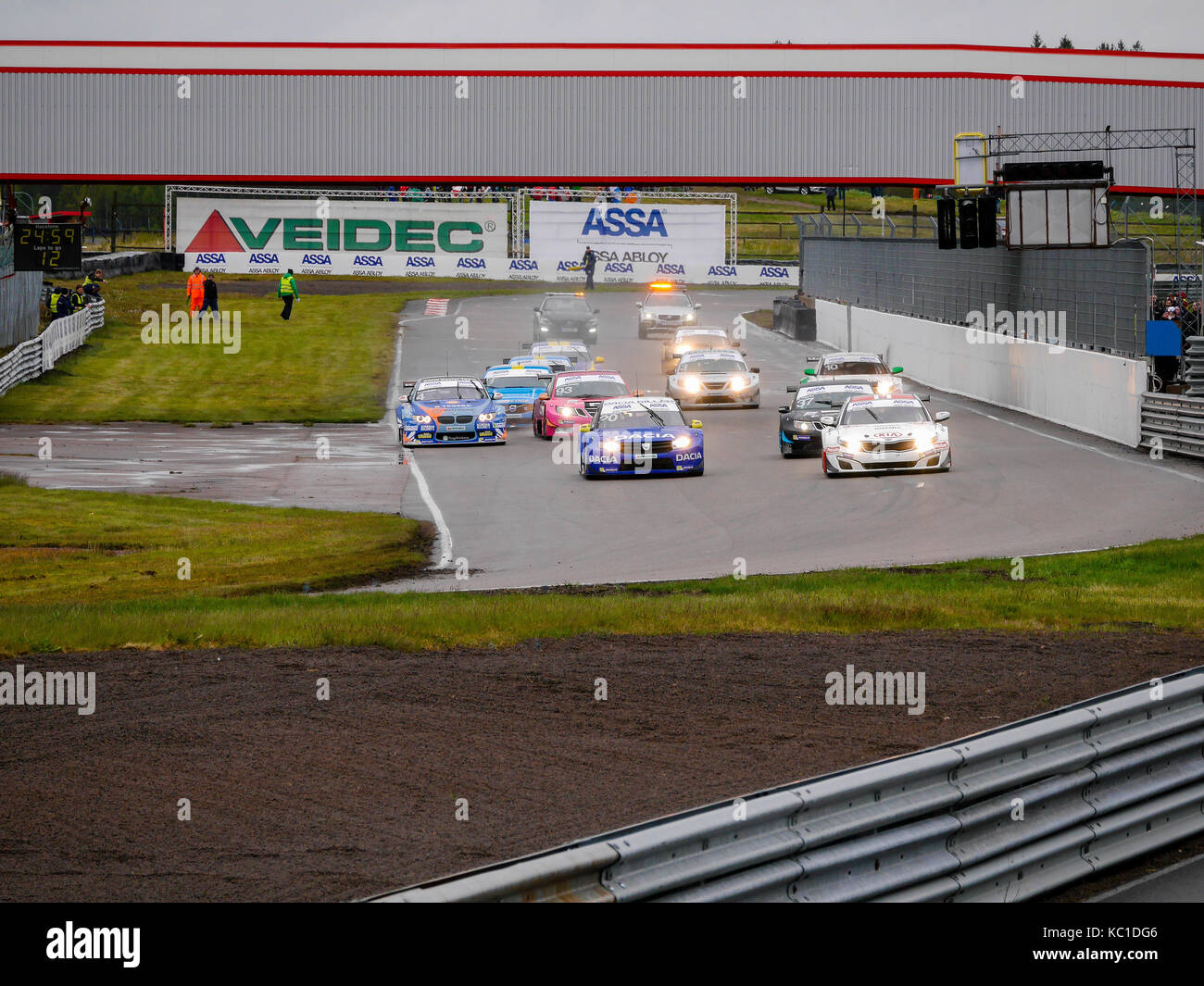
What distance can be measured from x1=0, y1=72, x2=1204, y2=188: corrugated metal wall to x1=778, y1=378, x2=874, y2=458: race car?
109 feet

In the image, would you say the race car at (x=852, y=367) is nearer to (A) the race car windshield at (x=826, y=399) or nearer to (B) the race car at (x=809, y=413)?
(B) the race car at (x=809, y=413)

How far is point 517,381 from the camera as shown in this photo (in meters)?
36.1

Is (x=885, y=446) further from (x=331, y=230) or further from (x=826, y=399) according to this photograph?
(x=331, y=230)

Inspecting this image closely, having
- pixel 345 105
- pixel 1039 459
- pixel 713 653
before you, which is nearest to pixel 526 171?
pixel 345 105

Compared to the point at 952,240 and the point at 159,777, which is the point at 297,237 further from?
the point at 159,777

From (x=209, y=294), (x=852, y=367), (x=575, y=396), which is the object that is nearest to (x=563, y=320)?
(x=209, y=294)

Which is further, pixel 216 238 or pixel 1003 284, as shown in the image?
pixel 216 238

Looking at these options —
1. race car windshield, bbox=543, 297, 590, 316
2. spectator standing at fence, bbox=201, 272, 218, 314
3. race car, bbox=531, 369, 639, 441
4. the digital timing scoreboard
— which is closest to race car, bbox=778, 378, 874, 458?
race car, bbox=531, 369, 639, 441

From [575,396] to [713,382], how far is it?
5.90 meters

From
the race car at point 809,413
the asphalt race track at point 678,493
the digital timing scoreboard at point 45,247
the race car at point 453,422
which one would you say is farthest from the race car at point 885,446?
the digital timing scoreboard at point 45,247

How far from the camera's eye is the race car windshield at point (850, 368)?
3525 cm

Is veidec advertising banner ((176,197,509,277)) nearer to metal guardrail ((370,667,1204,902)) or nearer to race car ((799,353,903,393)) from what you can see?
race car ((799,353,903,393))

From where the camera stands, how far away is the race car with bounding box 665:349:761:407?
36.8 m

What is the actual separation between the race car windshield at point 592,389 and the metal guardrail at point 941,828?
76.8 ft
